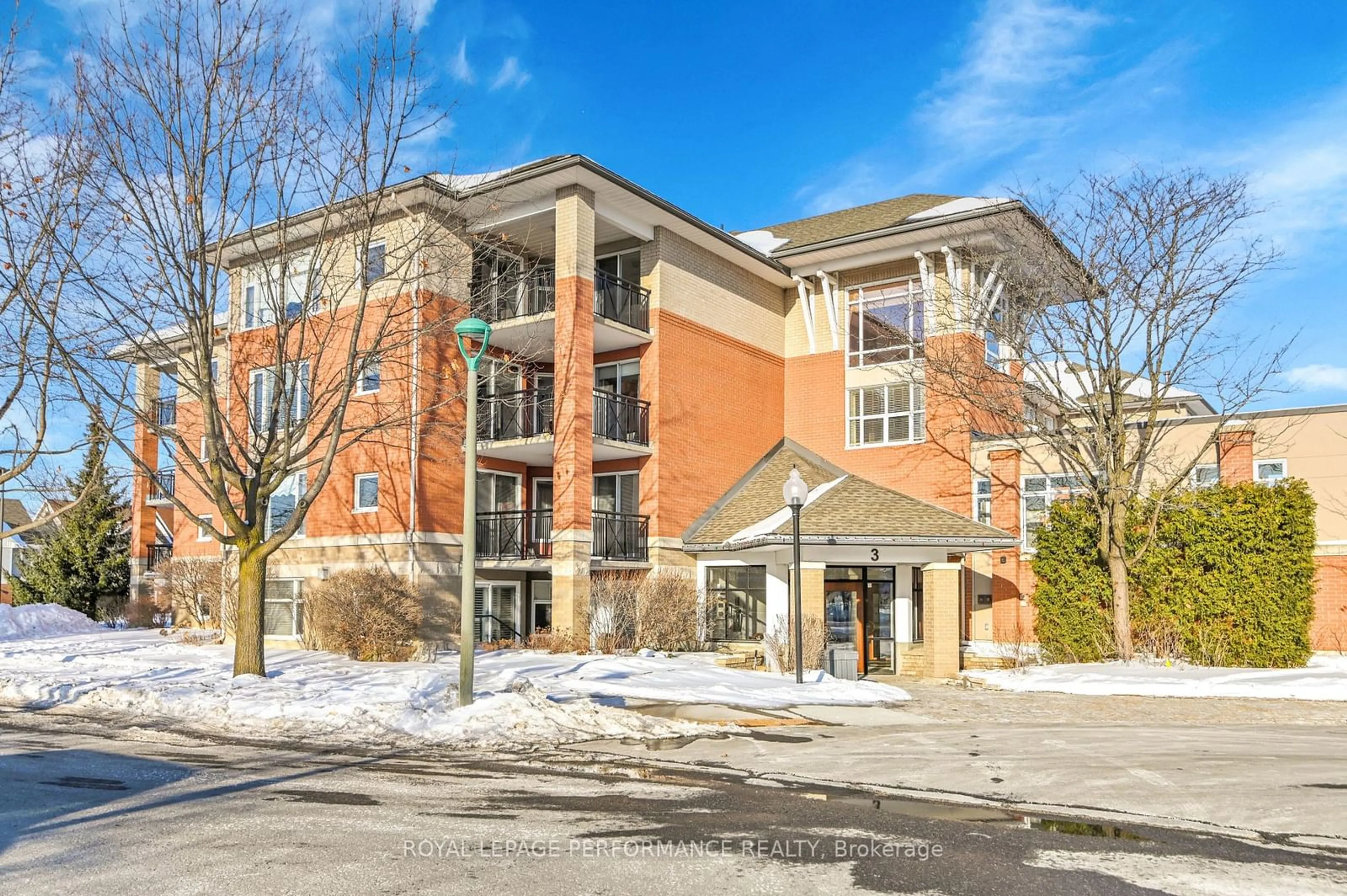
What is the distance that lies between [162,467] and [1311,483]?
35.3 m

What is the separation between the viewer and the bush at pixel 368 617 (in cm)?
2167

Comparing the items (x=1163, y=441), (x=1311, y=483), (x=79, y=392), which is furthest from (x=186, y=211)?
(x=1311, y=483)

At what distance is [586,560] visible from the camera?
24.3 meters

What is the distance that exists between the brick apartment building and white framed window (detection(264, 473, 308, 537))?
1.05 meters

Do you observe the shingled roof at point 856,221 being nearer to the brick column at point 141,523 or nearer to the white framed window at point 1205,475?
the white framed window at point 1205,475

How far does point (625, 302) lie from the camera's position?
27.2 metres

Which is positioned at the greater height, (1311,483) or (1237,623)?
(1311,483)

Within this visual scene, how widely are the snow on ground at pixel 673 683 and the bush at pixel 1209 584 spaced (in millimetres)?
5919

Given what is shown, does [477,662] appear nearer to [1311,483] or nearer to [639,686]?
[639,686]

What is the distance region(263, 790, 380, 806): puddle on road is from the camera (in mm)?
8484

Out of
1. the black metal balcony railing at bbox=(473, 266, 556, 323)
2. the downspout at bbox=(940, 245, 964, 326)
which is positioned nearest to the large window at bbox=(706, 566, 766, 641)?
the black metal balcony railing at bbox=(473, 266, 556, 323)

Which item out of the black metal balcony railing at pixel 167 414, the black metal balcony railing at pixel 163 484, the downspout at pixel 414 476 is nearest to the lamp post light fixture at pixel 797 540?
the downspout at pixel 414 476

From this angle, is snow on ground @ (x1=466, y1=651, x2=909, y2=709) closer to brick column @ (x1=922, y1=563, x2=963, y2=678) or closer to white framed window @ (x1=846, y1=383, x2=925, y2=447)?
brick column @ (x1=922, y1=563, x2=963, y2=678)

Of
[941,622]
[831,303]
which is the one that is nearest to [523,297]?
[831,303]
